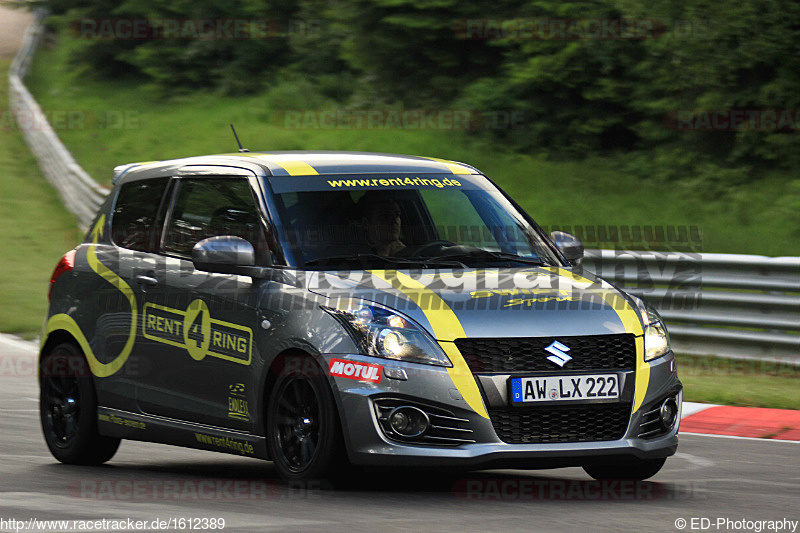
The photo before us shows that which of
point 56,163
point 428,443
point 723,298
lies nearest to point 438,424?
point 428,443

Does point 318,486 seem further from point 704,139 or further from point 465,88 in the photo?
point 465,88

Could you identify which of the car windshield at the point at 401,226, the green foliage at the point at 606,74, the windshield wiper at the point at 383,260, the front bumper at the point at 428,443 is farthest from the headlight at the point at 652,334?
the green foliage at the point at 606,74

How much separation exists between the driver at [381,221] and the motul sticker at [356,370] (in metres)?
1.11

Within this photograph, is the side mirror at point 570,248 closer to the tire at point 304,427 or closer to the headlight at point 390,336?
the headlight at point 390,336

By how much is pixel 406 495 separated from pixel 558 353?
1.07 metres

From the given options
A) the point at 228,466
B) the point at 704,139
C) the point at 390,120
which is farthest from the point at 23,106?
the point at 228,466

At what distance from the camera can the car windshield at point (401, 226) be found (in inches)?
295

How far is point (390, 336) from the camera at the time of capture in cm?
667

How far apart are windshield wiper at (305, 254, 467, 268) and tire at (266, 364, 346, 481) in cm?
67

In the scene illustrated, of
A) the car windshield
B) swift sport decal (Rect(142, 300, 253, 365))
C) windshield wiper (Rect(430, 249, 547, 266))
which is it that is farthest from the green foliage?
swift sport decal (Rect(142, 300, 253, 365))

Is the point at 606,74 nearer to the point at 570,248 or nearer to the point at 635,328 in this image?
the point at 570,248

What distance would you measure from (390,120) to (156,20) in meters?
15.2

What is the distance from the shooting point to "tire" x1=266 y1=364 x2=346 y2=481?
673 centimetres
